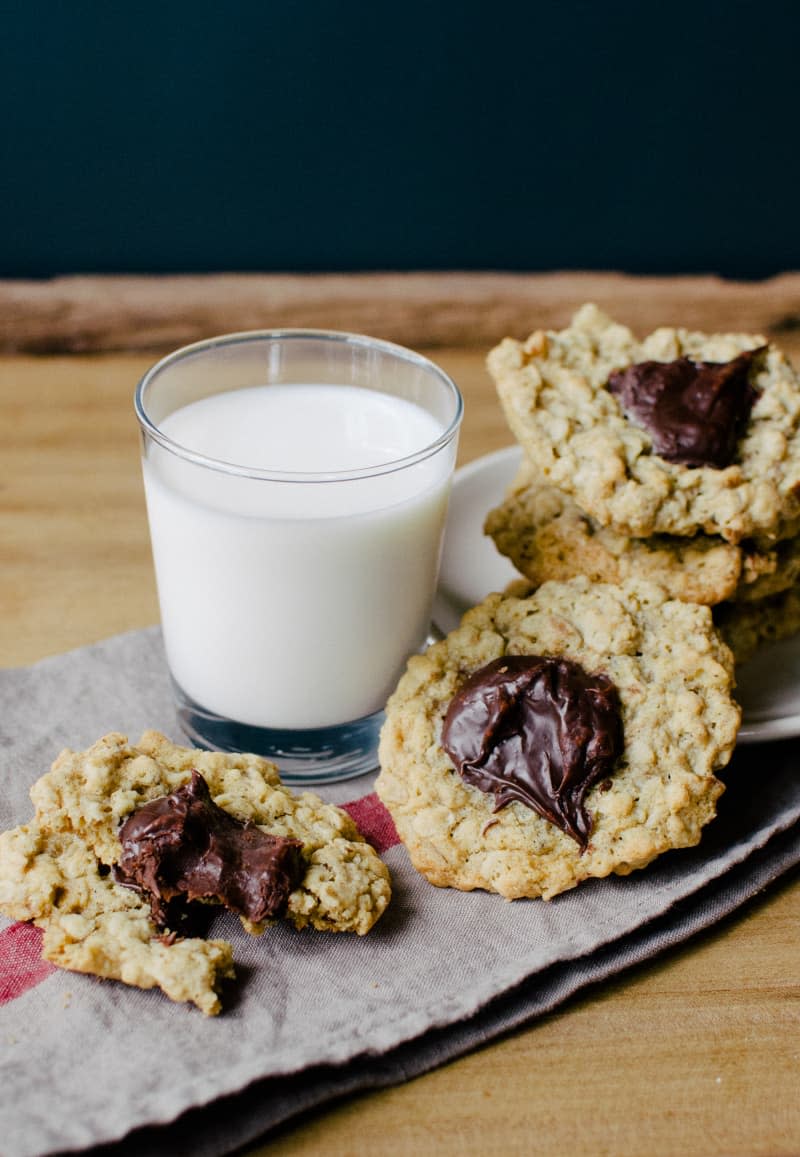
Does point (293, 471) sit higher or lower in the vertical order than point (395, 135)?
higher

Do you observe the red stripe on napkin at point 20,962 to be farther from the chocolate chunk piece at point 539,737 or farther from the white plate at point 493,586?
the white plate at point 493,586

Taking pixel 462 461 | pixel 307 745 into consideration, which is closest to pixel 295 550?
pixel 307 745

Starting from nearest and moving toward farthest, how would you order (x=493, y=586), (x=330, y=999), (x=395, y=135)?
(x=330, y=999)
(x=493, y=586)
(x=395, y=135)

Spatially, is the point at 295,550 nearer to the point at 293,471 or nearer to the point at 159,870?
the point at 293,471

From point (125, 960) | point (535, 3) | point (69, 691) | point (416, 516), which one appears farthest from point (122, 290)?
point (125, 960)

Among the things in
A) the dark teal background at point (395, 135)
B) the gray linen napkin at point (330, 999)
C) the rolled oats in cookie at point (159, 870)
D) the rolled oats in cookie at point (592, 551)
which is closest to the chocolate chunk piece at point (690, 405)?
the rolled oats in cookie at point (592, 551)

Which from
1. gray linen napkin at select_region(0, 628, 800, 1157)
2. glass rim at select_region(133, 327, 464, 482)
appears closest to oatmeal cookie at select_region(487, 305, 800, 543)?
glass rim at select_region(133, 327, 464, 482)

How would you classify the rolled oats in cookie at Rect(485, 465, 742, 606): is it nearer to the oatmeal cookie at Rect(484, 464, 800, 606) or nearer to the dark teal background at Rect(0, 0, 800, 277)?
the oatmeal cookie at Rect(484, 464, 800, 606)

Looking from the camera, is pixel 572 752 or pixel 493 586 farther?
pixel 493 586
